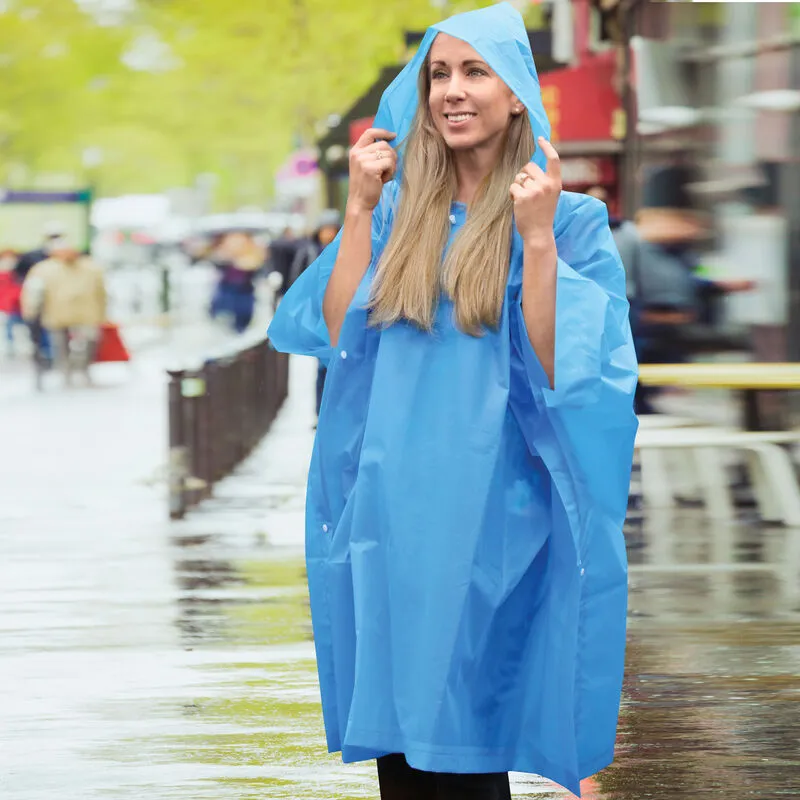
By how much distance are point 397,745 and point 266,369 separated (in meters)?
12.4

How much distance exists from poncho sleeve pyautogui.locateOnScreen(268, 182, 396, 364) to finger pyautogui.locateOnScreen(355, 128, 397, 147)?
0.33 feet

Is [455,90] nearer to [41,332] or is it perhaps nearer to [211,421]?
[211,421]

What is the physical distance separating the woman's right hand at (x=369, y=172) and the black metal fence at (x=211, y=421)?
272 inches

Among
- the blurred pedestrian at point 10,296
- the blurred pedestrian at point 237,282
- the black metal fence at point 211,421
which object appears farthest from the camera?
the blurred pedestrian at point 237,282

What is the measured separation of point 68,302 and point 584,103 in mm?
6291

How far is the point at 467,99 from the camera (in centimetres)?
375

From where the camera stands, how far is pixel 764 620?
300 inches

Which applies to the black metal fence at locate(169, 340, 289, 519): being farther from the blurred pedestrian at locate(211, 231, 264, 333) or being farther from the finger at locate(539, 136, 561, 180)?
the blurred pedestrian at locate(211, 231, 264, 333)

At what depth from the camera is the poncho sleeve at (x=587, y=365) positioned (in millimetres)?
3637

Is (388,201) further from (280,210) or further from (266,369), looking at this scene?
(280,210)

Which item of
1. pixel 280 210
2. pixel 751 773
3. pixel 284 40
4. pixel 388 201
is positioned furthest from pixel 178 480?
pixel 280 210

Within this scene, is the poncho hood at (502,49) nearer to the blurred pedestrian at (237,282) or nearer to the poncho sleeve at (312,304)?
the poncho sleeve at (312,304)

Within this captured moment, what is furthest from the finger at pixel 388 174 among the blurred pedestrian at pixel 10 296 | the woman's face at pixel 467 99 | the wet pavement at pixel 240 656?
the blurred pedestrian at pixel 10 296

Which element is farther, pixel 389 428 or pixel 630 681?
pixel 630 681
